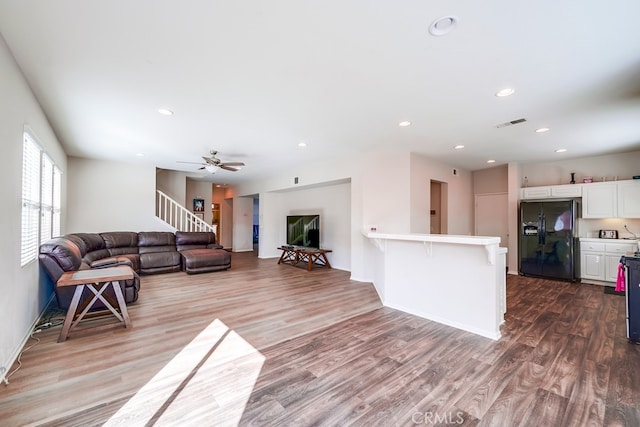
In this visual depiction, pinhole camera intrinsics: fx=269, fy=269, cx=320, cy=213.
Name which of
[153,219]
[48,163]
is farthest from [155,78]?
[153,219]

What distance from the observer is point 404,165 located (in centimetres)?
509

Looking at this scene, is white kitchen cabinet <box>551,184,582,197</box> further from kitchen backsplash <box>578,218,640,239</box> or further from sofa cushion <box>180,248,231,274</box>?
sofa cushion <box>180,248,231,274</box>

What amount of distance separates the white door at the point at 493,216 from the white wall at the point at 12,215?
27.3 ft

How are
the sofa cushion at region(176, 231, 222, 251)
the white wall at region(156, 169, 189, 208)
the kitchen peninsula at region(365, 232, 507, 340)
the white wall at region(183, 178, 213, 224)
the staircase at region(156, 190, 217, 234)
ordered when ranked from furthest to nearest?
1. the white wall at region(183, 178, 213, 224)
2. the white wall at region(156, 169, 189, 208)
3. the staircase at region(156, 190, 217, 234)
4. the sofa cushion at region(176, 231, 222, 251)
5. the kitchen peninsula at region(365, 232, 507, 340)

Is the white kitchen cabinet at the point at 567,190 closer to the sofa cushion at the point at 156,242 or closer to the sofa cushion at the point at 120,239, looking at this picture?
the sofa cushion at the point at 156,242

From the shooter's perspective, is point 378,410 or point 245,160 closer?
point 378,410

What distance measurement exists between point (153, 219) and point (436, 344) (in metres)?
7.13

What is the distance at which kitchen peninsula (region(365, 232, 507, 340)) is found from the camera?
2.90 m

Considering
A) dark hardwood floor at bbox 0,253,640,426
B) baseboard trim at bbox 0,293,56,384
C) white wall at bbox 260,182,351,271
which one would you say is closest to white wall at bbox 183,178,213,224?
white wall at bbox 260,182,351,271

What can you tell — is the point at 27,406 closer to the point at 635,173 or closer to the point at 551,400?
the point at 551,400

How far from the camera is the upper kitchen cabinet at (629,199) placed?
16.1ft

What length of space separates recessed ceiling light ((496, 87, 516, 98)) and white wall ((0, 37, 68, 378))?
429cm

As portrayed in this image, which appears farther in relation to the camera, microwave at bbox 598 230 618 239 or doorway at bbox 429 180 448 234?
doorway at bbox 429 180 448 234

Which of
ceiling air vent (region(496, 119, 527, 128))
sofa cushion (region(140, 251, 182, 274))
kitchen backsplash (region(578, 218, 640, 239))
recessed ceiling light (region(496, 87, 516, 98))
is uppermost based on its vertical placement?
recessed ceiling light (region(496, 87, 516, 98))
